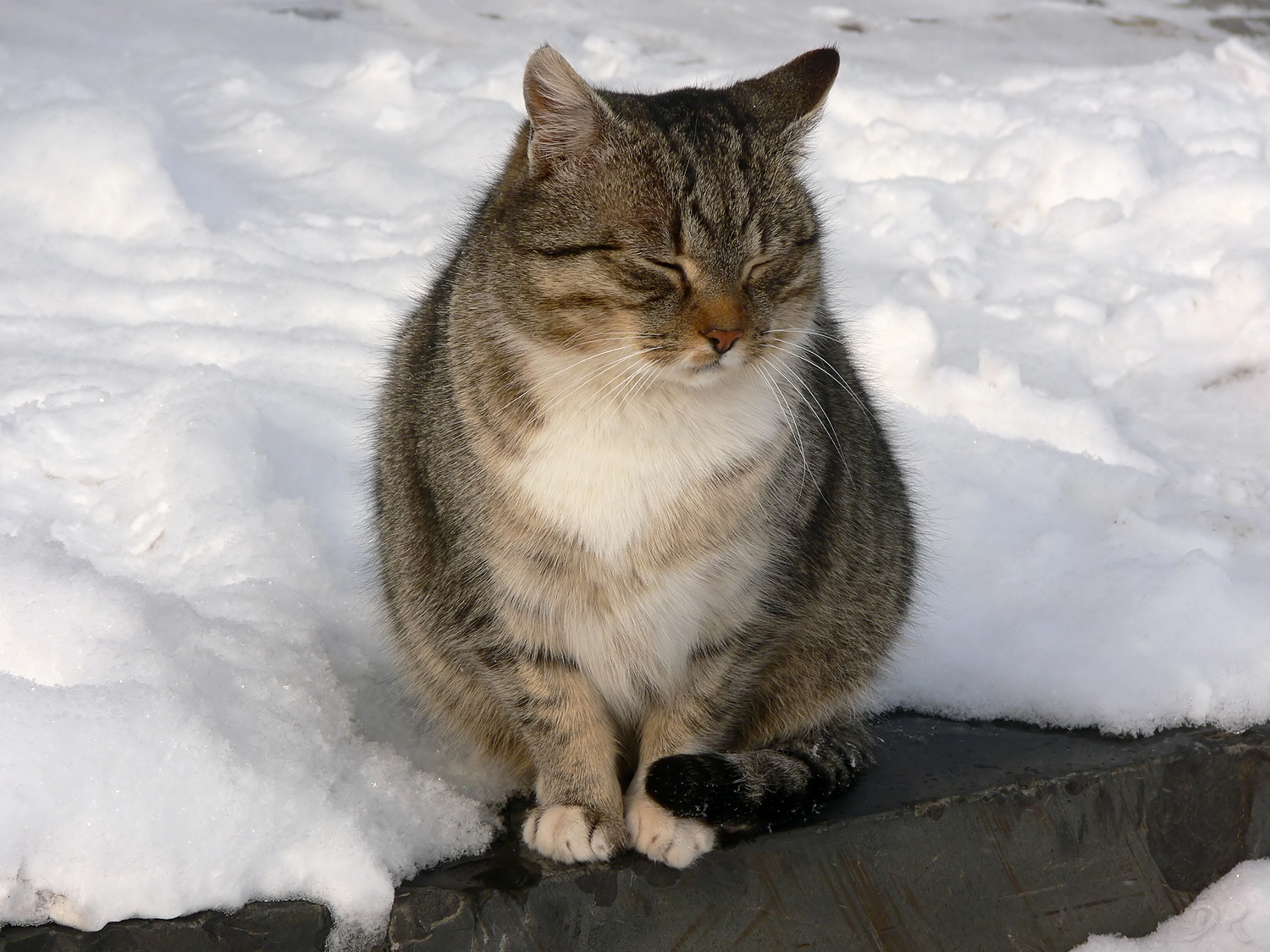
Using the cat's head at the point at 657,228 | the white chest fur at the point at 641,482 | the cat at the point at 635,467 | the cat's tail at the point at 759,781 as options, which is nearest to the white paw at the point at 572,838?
the cat at the point at 635,467

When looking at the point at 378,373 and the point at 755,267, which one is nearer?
the point at 755,267

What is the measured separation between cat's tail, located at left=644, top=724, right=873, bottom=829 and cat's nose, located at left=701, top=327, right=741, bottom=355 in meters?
0.74

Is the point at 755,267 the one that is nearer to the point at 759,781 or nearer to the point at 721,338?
the point at 721,338

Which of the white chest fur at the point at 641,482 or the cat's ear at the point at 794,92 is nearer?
the white chest fur at the point at 641,482

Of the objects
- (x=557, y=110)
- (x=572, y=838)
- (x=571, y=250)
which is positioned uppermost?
(x=557, y=110)

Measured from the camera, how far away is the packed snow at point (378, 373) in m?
2.20

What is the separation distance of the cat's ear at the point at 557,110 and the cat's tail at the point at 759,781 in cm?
113

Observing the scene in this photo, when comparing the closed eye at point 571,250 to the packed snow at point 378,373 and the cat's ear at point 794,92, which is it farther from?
the packed snow at point 378,373

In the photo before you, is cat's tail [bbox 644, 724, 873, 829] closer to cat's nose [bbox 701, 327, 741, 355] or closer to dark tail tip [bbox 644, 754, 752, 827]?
dark tail tip [bbox 644, 754, 752, 827]

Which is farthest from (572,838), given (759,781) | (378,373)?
(378,373)

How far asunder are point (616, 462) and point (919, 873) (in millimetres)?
1015

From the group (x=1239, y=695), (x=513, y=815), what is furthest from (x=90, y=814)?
(x=1239, y=695)

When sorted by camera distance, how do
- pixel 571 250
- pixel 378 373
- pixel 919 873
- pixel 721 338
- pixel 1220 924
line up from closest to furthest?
pixel 721 338
pixel 571 250
pixel 919 873
pixel 1220 924
pixel 378 373

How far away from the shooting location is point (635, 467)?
221 centimetres
